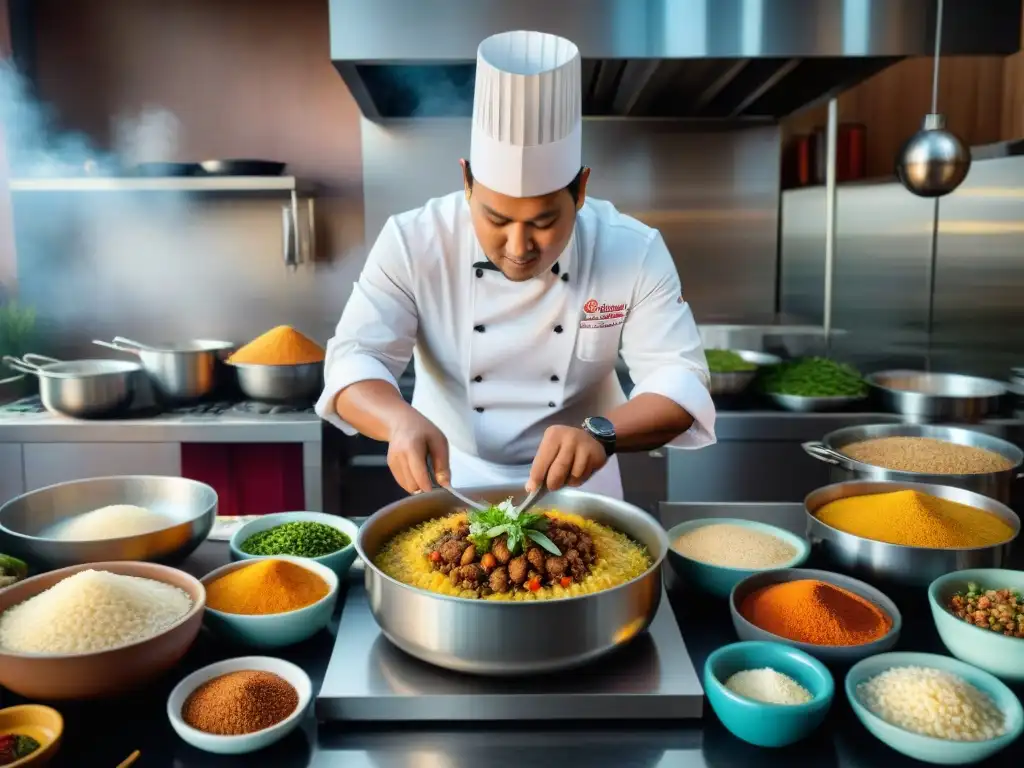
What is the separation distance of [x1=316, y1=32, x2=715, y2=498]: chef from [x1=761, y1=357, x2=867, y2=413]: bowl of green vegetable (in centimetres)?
A: 118

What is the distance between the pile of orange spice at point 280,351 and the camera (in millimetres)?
3386

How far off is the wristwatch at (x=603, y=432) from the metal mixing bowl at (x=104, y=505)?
72cm

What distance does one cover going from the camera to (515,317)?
215 centimetres

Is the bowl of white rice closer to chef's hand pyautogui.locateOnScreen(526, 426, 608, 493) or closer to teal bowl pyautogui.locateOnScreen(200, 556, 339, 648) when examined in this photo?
teal bowl pyautogui.locateOnScreen(200, 556, 339, 648)

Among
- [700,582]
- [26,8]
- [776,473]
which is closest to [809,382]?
[776,473]

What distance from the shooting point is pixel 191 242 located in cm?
411

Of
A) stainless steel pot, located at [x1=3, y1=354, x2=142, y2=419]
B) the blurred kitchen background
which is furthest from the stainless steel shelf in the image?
stainless steel pot, located at [x1=3, y1=354, x2=142, y2=419]

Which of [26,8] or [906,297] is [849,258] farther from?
[26,8]

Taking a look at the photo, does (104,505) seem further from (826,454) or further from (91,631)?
(826,454)

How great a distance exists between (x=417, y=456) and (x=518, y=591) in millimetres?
366

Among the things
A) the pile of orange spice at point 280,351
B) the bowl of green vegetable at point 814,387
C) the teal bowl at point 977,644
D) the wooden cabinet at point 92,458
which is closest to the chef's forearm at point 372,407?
the teal bowl at point 977,644

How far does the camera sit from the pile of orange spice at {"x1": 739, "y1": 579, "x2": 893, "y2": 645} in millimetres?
1271

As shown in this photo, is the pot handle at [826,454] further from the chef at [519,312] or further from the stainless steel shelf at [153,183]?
the stainless steel shelf at [153,183]

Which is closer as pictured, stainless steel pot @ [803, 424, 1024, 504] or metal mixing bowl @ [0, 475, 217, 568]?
metal mixing bowl @ [0, 475, 217, 568]
